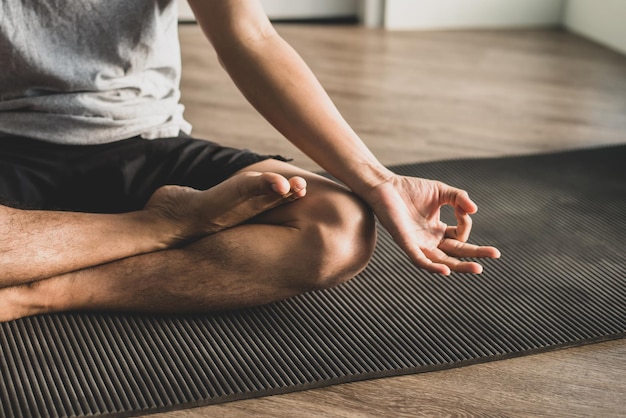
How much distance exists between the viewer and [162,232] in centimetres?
145

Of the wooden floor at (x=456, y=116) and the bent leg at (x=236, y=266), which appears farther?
the bent leg at (x=236, y=266)

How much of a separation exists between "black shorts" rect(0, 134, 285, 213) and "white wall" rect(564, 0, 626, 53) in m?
A: 2.52

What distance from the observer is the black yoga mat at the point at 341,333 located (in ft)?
4.24

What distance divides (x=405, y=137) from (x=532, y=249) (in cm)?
79

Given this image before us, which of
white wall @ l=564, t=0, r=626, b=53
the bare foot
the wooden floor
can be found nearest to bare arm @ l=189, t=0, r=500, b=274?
the bare foot

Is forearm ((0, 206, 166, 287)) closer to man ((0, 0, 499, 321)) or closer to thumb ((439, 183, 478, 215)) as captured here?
man ((0, 0, 499, 321))

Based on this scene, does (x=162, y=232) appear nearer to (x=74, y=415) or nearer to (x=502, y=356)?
(x=74, y=415)

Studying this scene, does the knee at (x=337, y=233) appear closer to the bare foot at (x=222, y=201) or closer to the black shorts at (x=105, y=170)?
the bare foot at (x=222, y=201)

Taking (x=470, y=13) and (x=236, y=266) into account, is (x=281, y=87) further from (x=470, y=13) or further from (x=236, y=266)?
(x=470, y=13)

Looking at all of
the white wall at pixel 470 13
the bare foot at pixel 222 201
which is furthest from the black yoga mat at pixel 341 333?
the white wall at pixel 470 13

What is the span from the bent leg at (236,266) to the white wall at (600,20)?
2578 mm

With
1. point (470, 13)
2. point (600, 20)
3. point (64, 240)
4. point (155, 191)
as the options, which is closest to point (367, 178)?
point (155, 191)

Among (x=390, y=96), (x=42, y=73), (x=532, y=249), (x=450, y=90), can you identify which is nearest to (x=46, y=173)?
(x=42, y=73)

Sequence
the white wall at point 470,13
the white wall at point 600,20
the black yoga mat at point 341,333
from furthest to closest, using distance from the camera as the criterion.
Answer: the white wall at point 470,13
the white wall at point 600,20
the black yoga mat at point 341,333
